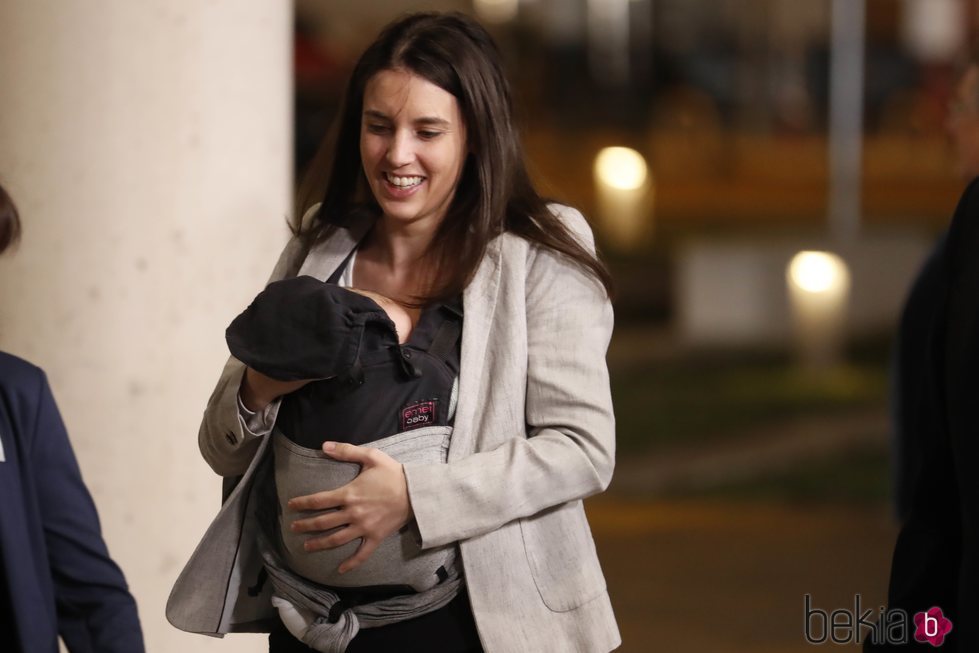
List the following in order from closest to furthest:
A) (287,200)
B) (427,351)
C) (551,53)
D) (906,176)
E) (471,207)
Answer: (427,351), (471,207), (287,200), (906,176), (551,53)

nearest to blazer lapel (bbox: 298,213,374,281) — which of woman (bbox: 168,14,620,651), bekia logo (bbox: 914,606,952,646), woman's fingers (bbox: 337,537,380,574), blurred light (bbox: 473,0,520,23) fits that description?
woman (bbox: 168,14,620,651)

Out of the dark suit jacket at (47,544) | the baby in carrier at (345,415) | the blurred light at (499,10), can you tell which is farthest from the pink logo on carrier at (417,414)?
the blurred light at (499,10)

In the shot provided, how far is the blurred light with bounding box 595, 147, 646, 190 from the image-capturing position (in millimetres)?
15594

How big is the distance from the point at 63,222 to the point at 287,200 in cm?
59

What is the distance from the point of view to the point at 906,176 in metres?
16.7

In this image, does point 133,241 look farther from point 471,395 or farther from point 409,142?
point 471,395

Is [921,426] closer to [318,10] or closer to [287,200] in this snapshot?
[287,200]

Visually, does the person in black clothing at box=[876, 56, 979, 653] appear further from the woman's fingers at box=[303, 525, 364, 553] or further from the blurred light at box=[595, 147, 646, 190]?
the blurred light at box=[595, 147, 646, 190]

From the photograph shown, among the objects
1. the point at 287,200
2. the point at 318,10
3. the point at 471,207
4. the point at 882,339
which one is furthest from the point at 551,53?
the point at 471,207

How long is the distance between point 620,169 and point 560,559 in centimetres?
1412

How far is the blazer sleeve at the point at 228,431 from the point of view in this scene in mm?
2102

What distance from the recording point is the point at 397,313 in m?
2.17

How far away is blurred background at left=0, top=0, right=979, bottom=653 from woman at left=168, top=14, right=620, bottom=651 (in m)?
0.22

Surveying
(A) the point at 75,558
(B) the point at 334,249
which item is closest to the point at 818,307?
(B) the point at 334,249
